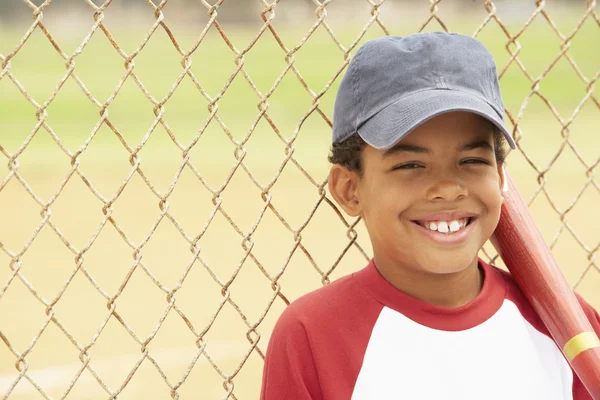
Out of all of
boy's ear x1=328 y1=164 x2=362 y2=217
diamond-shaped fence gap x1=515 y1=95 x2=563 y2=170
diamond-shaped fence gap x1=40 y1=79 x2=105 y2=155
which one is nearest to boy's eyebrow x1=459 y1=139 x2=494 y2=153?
boy's ear x1=328 y1=164 x2=362 y2=217

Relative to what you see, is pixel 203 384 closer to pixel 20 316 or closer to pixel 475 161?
pixel 20 316

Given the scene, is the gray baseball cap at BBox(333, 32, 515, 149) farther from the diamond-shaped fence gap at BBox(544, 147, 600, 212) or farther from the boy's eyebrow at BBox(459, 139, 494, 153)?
the diamond-shaped fence gap at BBox(544, 147, 600, 212)

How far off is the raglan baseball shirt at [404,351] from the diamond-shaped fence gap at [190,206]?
6.77 m

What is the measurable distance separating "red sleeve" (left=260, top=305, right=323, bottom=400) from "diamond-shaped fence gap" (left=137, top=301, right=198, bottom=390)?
3570 mm

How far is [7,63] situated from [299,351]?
966mm

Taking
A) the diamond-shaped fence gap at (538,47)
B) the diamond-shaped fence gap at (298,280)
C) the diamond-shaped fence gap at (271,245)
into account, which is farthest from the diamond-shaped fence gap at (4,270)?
the diamond-shaped fence gap at (538,47)

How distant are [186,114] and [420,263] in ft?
53.4

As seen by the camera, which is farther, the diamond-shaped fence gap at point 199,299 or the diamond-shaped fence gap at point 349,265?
the diamond-shaped fence gap at point 349,265

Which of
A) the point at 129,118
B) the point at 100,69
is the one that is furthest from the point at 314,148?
the point at 100,69

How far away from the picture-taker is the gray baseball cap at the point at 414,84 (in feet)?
5.72

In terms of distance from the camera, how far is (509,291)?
1.97 m

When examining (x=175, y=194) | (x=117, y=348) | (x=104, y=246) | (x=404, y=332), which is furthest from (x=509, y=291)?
(x=175, y=194)

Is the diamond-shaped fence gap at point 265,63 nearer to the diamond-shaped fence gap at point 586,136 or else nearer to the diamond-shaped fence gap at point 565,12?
the diamond-shaped fence gap at point 586,136

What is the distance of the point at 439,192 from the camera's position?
1.79 metres
